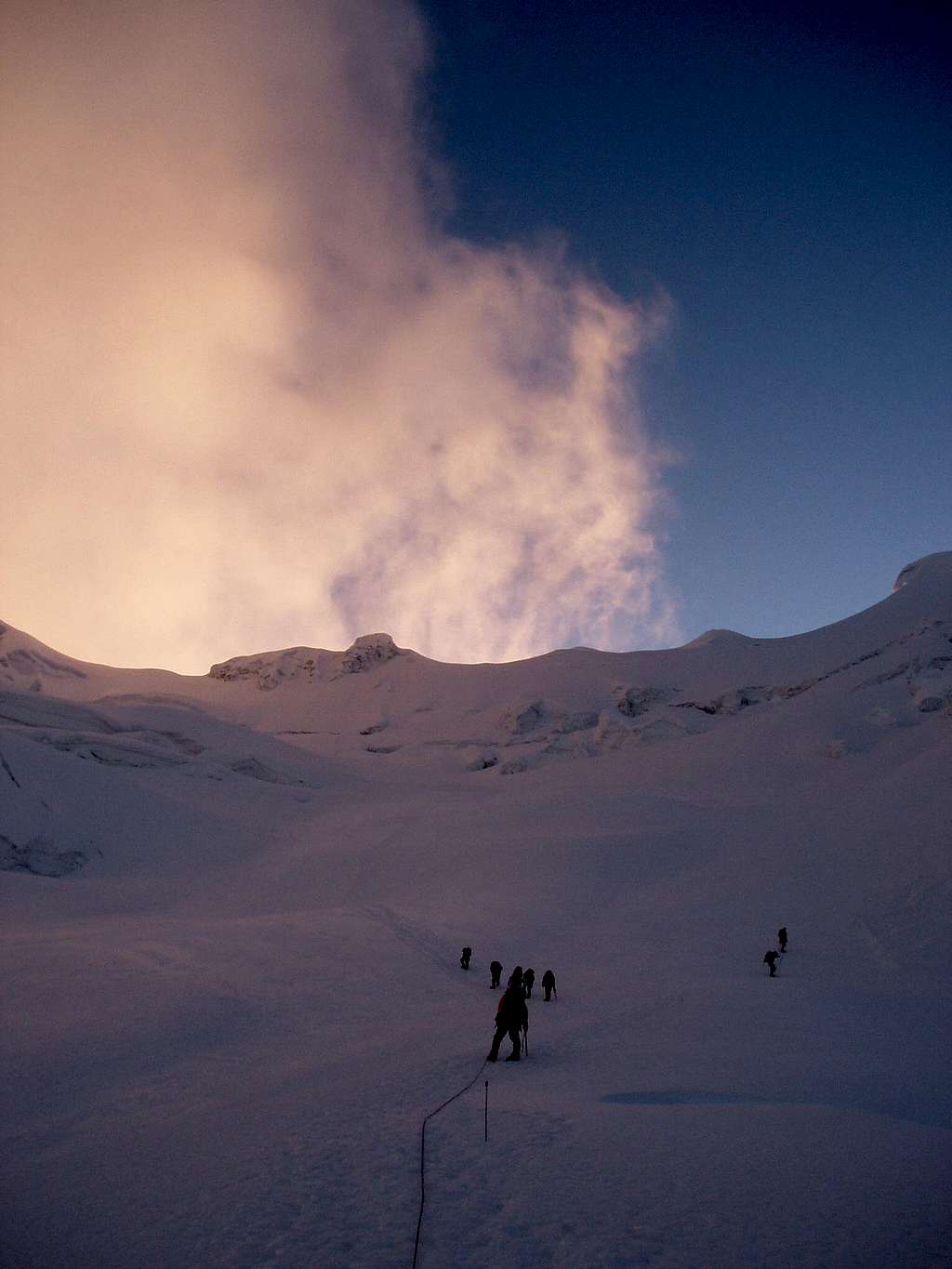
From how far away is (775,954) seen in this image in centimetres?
1748

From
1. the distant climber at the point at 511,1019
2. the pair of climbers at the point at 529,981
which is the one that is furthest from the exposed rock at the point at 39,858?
the distant climber at the point at 511,1019

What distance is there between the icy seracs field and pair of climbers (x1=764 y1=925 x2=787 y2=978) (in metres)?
0.41

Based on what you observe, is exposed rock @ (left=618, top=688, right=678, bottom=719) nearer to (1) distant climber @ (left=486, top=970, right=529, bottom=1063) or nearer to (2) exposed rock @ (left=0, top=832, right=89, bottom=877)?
(2) exposed rock @ (left=0, top=832, right=89, bottom=877)

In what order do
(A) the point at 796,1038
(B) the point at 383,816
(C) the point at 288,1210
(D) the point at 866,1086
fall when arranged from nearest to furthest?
(C) the point at 288,1210 < (D) the point at 866,1086 < (A) the point at 796,1038 < (B) the point at 383,816

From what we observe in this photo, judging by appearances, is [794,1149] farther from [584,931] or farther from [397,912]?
[397,912]

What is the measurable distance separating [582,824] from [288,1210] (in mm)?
29652

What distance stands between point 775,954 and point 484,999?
286 inches

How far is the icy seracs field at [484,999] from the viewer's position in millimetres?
5445

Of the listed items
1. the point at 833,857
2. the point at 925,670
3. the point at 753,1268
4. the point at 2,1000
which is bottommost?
the point at 2,1000

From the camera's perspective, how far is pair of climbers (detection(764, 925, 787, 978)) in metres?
17.3

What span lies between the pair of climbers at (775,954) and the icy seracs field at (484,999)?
0.41 m

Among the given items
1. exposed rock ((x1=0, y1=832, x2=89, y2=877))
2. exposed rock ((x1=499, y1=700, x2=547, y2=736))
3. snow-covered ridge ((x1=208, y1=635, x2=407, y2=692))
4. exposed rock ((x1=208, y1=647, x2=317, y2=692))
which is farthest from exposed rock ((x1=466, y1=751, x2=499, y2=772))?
exposed rock ((x1=208, y1=647, x2=317, y2=692))

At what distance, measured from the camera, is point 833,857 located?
88.1ft

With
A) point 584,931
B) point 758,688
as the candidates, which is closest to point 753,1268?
point 584,931
